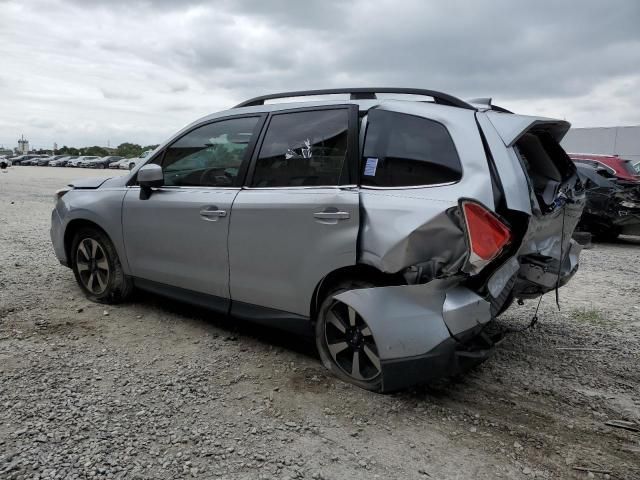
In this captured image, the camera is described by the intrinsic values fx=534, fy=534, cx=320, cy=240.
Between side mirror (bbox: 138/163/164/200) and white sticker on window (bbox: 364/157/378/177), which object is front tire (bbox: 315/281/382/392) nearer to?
white sticker on window (bbox: 364/157/378/177)

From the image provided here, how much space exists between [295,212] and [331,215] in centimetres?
29

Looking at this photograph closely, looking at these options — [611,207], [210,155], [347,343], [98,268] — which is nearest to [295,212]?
[347,343]

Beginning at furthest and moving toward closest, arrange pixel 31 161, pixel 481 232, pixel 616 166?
pixel 31 161, pixel 616 166, pixel 481 232

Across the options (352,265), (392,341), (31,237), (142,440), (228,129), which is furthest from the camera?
(31,237)

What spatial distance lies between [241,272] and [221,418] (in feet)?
3.58

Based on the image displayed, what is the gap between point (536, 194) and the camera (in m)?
3.49

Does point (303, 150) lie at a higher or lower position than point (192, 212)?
higher

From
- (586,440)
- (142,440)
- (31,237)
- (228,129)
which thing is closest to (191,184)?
(228,129)

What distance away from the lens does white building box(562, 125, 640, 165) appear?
31.6 m

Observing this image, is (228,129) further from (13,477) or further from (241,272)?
(13,477)

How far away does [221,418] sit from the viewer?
117 inches

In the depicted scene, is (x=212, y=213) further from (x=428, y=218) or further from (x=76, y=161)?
(x=76, y=161)

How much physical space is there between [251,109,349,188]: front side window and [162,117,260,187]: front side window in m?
0.23

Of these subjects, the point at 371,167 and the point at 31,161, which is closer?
the point at 371,167
